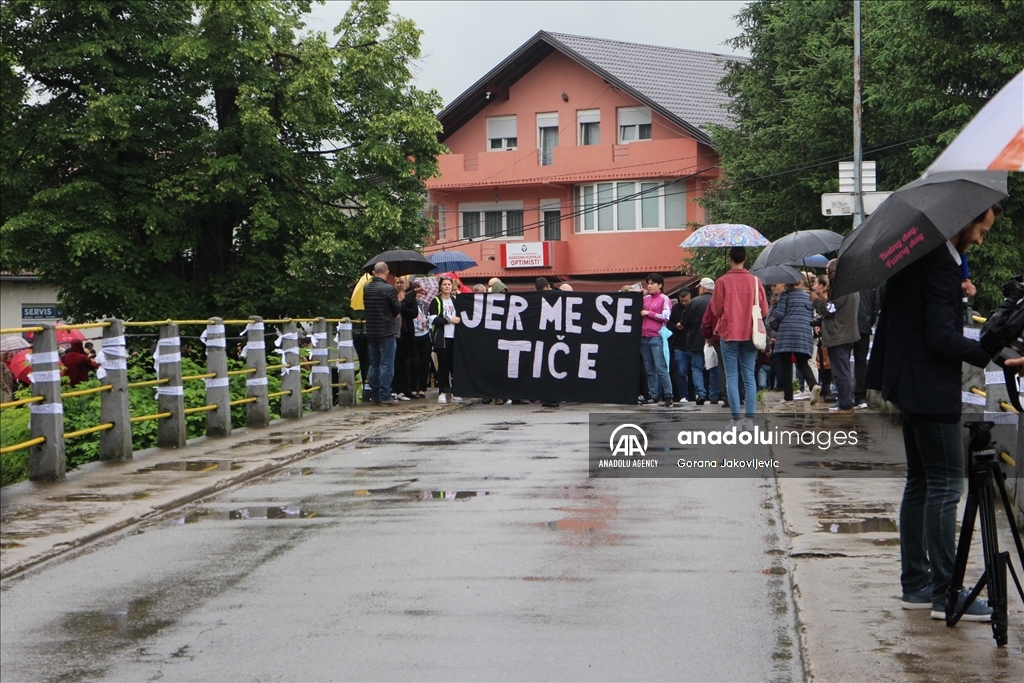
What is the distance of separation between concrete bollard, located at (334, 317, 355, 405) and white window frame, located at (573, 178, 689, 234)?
32.6 meters

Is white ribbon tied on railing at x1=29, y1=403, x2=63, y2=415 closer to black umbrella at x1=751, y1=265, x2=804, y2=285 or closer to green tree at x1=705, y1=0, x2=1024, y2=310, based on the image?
black umbrella at x1=751, y1=265, x2=804, y2=285

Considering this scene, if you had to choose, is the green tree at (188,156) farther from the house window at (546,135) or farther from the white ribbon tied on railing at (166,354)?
the white ribbon tied on railing at (166,354)

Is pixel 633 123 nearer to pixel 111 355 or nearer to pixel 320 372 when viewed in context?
pixel 320 372

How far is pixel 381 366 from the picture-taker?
2009 centimetres

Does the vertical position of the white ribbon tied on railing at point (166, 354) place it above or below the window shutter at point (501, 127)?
below

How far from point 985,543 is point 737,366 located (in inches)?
360

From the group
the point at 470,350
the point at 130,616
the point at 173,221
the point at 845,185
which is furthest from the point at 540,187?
the point at 130,616

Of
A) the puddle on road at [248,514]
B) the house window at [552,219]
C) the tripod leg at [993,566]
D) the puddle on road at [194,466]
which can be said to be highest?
the house window at [552,219]

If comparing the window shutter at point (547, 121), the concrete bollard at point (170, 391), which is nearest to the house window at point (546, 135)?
the window shutter at point (547, 121)

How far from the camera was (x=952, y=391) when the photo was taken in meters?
6.61

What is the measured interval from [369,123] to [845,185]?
12825 mm

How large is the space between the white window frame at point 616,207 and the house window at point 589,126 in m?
2.06

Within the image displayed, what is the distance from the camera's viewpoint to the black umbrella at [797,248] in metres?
20.6

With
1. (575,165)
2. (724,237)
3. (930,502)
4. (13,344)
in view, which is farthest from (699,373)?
(575,165)
